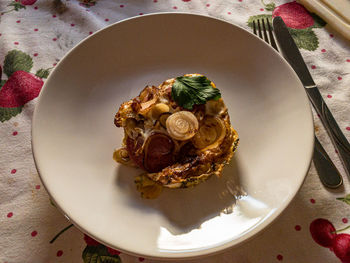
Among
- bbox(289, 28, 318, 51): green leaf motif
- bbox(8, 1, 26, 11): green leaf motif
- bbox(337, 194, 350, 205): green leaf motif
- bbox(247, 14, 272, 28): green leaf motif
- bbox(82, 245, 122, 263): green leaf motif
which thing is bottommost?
bbox(82, 245, 122, 263): green leaf motif

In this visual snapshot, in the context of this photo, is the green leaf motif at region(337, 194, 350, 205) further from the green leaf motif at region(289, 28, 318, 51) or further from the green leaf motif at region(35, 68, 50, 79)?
the green leaf motif at region(35, 68, 50, 79)

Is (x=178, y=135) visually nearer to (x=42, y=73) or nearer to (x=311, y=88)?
(x=311, y=88)

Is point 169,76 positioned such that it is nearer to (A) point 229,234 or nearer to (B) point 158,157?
(B) point 158,157

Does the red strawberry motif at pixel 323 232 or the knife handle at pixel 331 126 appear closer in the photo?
the red strawberry motif at pixel 323 232

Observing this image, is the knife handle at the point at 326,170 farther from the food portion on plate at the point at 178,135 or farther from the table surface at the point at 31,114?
the food portion on plate at the point at 178,135

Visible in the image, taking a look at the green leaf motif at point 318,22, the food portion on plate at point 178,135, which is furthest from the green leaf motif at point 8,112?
the green leaf motif at point 318,22

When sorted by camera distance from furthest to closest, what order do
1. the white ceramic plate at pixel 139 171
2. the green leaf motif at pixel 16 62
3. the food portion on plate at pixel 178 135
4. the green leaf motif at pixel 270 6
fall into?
the green leaf motif at pixel 270 6, the green leaf motif at pixel 16 62, the food portion on plate at pixel 178 135, the white ceramic plate at pixel 139 171

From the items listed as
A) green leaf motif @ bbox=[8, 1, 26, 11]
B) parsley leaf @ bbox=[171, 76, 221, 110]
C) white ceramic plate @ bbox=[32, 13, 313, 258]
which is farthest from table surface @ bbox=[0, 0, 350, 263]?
parsley leaf @ bbox=[171, 76, 221, 110]

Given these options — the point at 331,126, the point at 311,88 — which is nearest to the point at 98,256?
the point at 331,126
